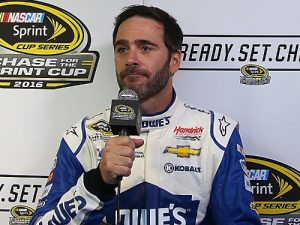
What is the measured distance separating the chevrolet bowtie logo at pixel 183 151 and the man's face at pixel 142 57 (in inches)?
6.1

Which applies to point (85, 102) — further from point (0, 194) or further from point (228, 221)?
point (228, 221)

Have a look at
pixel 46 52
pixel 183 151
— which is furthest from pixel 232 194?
pixel 46 52

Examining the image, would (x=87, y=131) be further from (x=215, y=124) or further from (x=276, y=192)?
Result: (x=276, y=192)

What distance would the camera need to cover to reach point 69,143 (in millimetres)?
1324

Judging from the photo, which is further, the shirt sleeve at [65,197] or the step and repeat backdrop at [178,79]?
the step and repeat backdrop at [178,79]

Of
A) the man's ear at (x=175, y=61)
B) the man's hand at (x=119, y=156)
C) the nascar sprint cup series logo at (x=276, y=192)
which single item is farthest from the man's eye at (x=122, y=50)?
the nascar sprint cup series logo at (x=276, y=192)

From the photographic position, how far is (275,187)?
150cm

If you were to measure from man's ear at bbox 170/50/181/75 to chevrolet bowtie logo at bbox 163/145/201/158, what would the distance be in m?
0.23

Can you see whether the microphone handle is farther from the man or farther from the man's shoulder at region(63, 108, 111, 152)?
the man's shoulder at region(63, 108, 111, 152)

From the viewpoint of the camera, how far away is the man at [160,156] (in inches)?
47.8

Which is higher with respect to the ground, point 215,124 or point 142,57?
point 142,57

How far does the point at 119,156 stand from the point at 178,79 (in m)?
0.66

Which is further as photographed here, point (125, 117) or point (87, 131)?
point (87, 131)

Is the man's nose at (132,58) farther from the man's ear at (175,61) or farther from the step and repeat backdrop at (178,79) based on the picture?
the step and repeat backdrop at (178,79)
